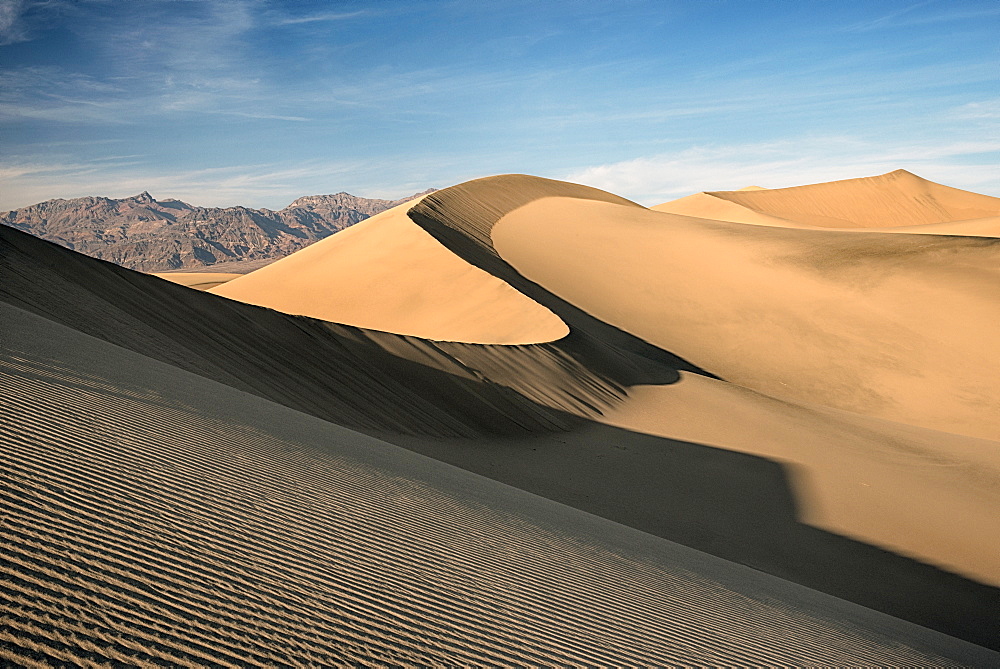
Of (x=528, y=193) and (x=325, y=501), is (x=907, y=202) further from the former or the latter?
(x=325, y=501)

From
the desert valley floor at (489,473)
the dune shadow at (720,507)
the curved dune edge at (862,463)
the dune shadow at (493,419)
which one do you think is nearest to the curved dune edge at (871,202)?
the desert valley floor at (489,473)

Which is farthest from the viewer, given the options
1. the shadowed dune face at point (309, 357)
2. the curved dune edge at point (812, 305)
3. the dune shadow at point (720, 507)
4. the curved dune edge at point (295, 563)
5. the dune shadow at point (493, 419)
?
the curved dune edge at point (812, 305)

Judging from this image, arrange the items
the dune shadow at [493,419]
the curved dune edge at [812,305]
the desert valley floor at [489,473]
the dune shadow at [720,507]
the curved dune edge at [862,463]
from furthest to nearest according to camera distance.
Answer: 1. the curved dune edge at [812,305]
2. the curved dune edge at [862,463]
3. the dune shadow at [493,419]
4. the dune shadow at [720,507]
5. the desert valley floor at [489,473]

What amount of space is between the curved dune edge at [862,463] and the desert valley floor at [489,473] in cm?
7

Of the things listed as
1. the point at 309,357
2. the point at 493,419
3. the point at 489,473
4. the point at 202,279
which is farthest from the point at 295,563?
the point at 202,279

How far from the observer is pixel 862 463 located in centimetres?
1130

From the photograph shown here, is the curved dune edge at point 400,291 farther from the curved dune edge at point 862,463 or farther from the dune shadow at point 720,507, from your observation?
the dune shadow at point 720,507

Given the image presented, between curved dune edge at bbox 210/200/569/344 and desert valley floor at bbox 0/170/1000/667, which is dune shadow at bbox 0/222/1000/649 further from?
curved dune edge at bbox 210/200/569/344

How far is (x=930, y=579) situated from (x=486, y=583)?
6.02 meters

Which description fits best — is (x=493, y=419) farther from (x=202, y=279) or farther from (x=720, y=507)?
(x=202, y=279)

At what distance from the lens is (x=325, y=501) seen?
420cm

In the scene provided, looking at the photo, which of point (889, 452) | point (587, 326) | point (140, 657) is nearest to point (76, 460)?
point (140, 657)

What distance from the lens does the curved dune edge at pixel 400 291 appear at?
18.2m

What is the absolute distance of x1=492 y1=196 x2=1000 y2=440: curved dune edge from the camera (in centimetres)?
1905
